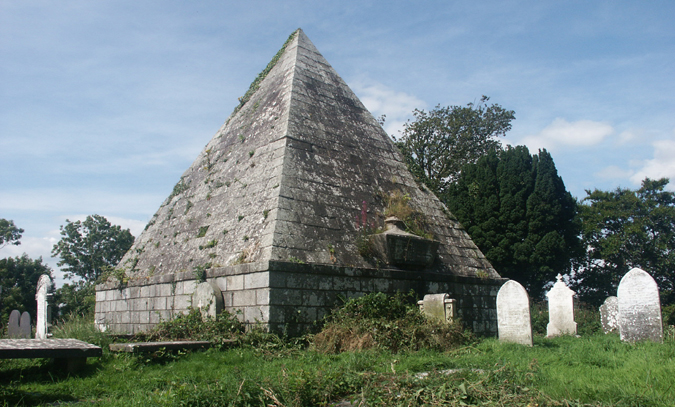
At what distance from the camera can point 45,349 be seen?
5.57 m

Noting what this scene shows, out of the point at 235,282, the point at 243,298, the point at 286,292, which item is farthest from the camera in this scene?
the point at 235,282

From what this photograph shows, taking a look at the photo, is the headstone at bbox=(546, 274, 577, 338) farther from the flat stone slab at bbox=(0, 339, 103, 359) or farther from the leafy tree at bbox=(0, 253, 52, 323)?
the leafy tree at bbox=(0, 253, 52, 323)

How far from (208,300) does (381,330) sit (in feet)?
9.25

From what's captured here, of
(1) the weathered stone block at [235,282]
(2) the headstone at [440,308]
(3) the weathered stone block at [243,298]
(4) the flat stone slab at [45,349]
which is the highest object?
(1) the weathered stone block at [235,282]

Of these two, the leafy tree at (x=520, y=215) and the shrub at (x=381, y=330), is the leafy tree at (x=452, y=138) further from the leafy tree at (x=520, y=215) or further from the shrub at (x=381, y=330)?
the shrub at (x=381, y=330)

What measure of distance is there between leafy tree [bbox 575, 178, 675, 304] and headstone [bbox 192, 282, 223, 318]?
67.3 ft

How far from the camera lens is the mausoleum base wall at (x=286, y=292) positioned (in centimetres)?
748

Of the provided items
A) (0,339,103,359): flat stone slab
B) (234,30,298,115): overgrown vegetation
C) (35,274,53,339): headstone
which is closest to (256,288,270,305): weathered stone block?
(0,339,103,359): flat stone slab

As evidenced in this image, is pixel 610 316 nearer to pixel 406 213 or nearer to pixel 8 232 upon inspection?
pixel 406 213

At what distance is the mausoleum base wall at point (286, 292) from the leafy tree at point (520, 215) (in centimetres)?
963

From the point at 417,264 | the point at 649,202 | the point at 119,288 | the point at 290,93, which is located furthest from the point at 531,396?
the point at 649,202

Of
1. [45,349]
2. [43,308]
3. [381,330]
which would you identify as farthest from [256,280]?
[43,308]

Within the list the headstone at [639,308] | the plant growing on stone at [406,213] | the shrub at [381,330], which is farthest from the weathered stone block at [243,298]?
the headstone at [639,308]

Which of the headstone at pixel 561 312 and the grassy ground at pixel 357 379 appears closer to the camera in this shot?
the grassy ground at pixel 357 379
